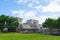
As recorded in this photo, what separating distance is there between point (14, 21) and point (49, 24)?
1730 cm

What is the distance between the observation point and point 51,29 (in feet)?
216

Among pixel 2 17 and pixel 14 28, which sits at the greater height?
pixel 2 17

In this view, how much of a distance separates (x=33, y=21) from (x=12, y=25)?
3978 cm

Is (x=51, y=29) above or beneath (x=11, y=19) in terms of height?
beneath

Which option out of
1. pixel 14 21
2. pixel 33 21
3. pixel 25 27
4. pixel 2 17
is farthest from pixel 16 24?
pixel 33 21

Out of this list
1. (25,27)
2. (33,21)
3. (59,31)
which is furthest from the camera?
(33,21)

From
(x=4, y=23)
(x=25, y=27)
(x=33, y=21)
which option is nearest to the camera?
(x=4, y=23)

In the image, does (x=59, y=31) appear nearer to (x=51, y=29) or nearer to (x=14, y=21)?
(x=51, y=29)

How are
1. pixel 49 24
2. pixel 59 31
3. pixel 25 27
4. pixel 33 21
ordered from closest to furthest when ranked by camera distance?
pixel 49 24, pixel 59 31, pixel 25 27, pixel 33 21

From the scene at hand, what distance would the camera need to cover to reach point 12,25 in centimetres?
7094

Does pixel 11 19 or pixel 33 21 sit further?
pixel 33 21

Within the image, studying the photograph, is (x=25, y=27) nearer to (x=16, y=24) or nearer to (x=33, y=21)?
(x=16, y=24)

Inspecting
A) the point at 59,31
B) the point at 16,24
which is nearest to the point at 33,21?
the point at 16,24

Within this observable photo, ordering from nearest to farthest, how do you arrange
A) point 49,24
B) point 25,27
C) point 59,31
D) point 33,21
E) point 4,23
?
1. point 49,24
2. point 59,31
3. point 4,23
4. point 25,27
5. point 33,21
